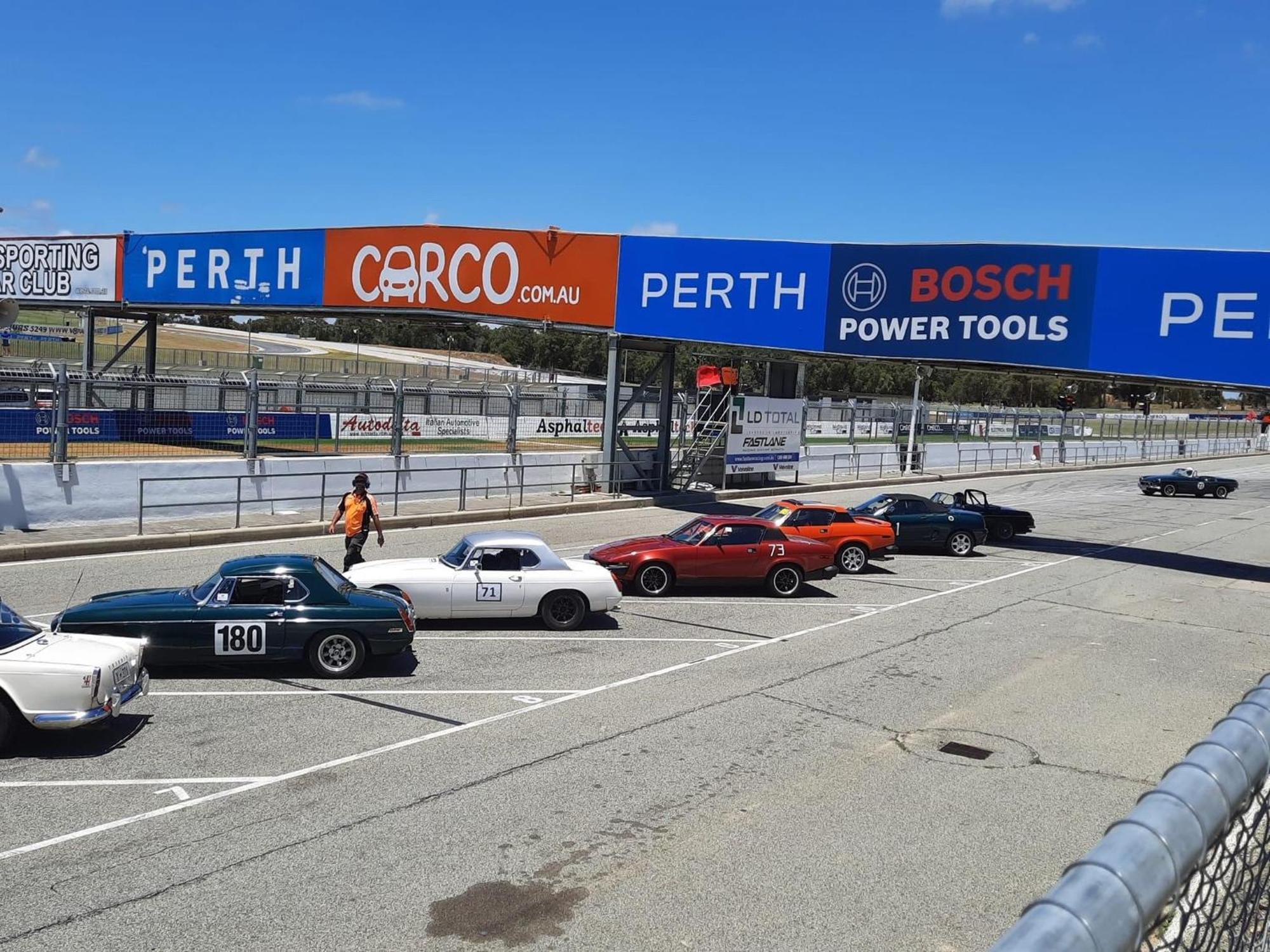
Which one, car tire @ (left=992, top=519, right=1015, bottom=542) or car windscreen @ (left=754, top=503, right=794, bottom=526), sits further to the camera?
car tire @ (left=992, top=519, right=1015, bottom=542)

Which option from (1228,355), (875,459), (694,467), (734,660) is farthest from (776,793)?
(875,459)

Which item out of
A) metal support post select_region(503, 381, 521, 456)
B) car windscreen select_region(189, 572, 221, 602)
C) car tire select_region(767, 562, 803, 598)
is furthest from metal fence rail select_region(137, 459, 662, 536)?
car tire select_region(767, 562, 803, 598)

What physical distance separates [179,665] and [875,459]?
3694 cm

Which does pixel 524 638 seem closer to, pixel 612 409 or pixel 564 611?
pixel 564 611

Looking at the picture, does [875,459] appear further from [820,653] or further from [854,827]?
[854,827]

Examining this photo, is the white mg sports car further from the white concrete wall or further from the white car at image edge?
the white concrete wall

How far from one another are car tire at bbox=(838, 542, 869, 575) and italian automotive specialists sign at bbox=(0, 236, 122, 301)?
26.0 m

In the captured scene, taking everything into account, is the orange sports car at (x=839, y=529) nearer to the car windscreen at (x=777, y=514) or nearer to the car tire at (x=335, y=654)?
the car windscreen at (x=777, y=514)

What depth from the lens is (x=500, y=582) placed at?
14.2 m

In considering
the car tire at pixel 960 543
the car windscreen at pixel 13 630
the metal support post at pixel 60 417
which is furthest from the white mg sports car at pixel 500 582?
the car tire at pixel 960 543

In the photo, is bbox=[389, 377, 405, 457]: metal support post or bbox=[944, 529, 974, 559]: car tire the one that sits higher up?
bbox=[389, 377, 405, 457]: metal support post

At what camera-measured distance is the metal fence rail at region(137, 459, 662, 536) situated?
22047 mm

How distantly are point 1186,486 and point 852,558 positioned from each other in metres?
28.4

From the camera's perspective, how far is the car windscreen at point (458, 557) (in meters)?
14.3
